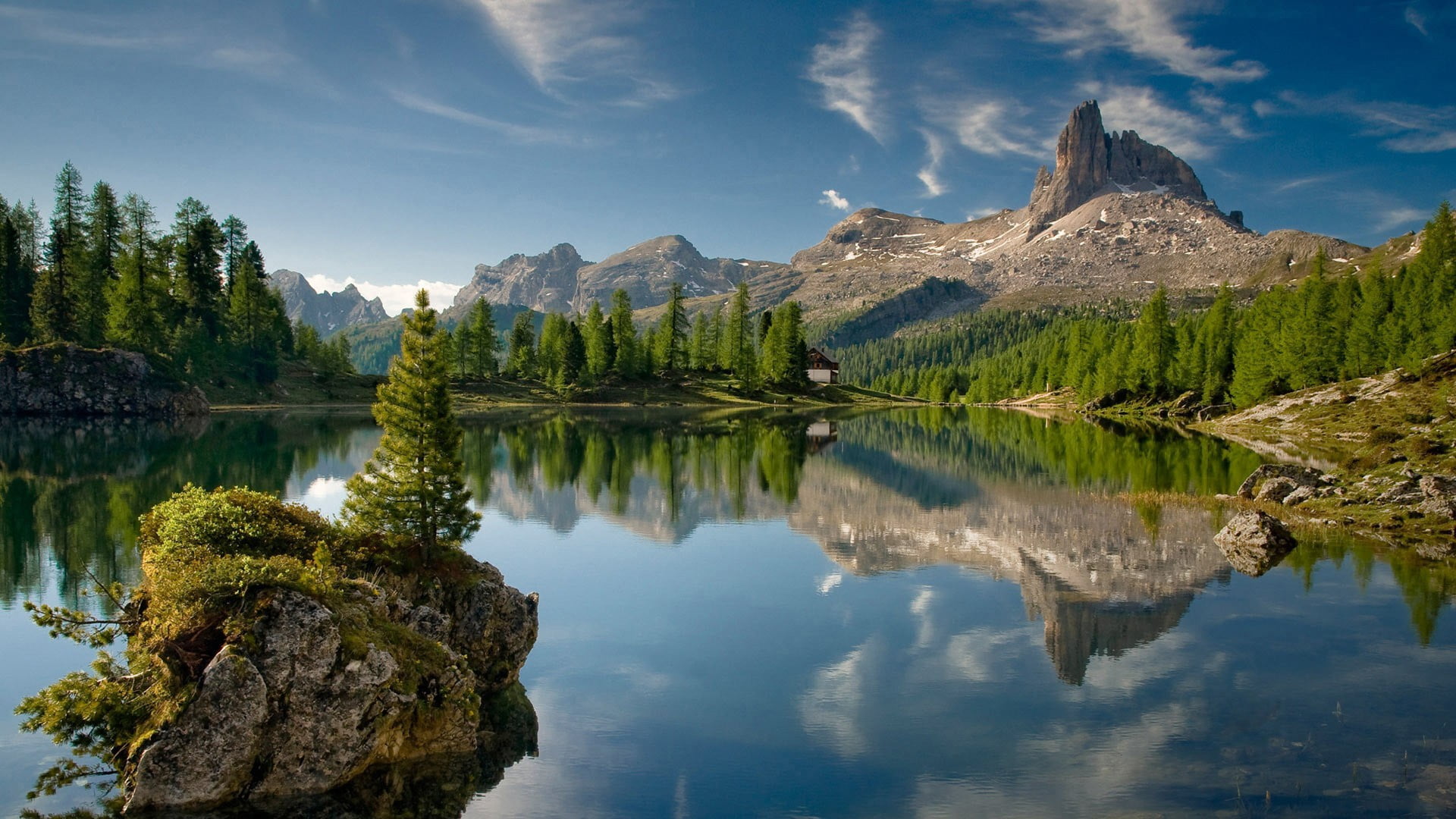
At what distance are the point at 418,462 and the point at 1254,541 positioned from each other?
117ft

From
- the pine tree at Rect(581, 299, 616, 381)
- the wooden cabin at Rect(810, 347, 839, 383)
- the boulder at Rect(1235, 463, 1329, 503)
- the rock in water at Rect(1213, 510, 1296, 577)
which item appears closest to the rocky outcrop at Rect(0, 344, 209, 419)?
the pine tree at Rect(581, 299, 616, 381)

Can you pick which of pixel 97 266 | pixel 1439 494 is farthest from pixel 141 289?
pixel 1439 494

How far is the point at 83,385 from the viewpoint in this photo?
330 ft

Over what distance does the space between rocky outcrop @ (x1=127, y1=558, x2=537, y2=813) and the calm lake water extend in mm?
1083

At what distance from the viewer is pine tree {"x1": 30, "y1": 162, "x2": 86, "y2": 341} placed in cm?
10281

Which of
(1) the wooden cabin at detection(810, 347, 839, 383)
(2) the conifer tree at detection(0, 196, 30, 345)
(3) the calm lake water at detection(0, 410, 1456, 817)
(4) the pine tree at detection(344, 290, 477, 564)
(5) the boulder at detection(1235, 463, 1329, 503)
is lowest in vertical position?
(3) the calm lake water at detection(0, 410, 1456, 817)

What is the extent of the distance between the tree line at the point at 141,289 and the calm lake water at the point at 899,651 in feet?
216

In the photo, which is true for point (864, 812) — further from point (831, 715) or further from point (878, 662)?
point (878, 662)

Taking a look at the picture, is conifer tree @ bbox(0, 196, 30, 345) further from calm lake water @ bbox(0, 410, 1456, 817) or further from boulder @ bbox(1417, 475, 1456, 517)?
boulder @ bbox(1417, 475, 1456, 517)

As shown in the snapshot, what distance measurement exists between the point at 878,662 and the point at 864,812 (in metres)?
7.96

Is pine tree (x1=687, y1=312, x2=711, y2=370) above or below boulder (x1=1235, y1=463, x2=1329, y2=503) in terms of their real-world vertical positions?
above

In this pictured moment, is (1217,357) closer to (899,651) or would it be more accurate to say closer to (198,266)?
(899,651)

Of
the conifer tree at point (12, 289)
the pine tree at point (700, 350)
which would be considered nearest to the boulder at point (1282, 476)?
the pine tree at point (700, 350)

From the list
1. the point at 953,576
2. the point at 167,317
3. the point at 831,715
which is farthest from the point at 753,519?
the point at 167,317
